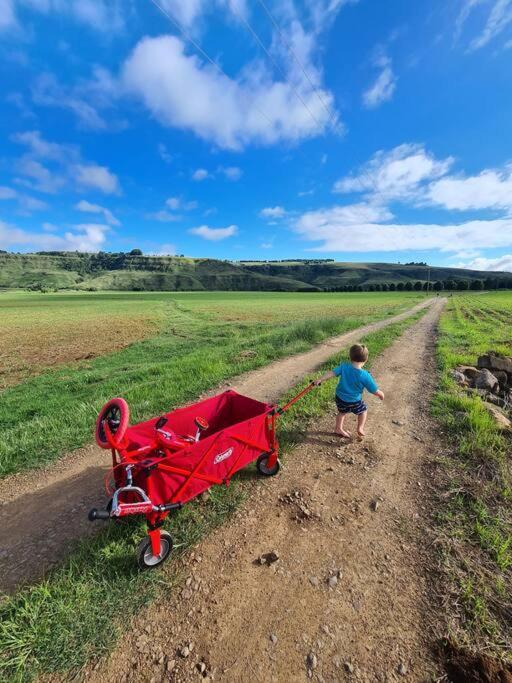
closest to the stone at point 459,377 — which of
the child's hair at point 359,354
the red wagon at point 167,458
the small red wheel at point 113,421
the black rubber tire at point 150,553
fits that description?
the child's hair at point 359,354

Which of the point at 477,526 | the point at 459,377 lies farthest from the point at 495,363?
the point at 477,526

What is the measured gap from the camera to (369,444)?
20.3 ft

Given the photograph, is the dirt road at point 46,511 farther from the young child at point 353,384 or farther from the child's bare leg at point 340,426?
the young child at point 353,384

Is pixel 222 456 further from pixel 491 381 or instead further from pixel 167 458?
pixel 491 381

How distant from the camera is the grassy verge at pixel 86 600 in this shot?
2742 millimetres

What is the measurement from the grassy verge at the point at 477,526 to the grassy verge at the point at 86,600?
2.90 meters

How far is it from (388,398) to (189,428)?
5853 mm

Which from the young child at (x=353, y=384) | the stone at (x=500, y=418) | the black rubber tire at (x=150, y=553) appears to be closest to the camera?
the black rubber tire at (x=150, y=553)

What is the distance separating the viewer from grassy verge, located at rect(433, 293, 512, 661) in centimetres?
291

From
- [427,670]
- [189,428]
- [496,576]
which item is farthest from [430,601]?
[189,428]

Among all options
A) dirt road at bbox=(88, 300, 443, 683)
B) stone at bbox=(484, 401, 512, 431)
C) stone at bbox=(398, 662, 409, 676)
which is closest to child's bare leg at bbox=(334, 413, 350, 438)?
dirt road at bbox=(88, 300, 443, 683)

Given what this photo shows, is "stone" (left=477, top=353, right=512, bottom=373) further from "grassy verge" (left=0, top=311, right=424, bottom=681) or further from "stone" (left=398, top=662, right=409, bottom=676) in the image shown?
"stone" (left=398, top=662, right=409, bottom=676)

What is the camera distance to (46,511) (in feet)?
15.3

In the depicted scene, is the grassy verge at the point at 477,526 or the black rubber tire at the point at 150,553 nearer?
the grassy verge at the point at 477,526
